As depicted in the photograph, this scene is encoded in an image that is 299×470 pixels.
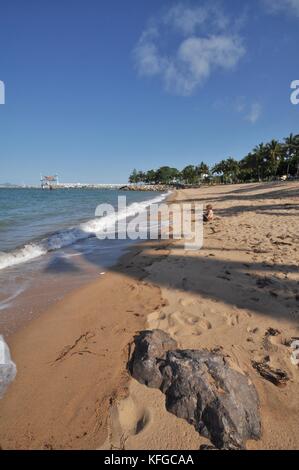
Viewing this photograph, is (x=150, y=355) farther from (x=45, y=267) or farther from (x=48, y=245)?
(x=48, y=245)

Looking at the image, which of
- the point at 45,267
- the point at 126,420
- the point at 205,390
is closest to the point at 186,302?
the point at 205,390

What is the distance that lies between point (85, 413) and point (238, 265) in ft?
13.1

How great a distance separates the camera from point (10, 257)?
258 inches

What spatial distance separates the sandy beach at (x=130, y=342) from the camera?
6.25 ft

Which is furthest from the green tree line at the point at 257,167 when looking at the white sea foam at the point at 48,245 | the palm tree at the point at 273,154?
the white sea foam at the point at 48,245

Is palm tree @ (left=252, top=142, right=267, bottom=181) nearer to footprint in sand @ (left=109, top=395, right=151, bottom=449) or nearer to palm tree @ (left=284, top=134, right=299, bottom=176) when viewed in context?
palm tree @ (left=284, top=134, right=299, bottom=176)

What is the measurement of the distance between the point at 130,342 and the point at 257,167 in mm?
75862

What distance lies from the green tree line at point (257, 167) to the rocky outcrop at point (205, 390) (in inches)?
2780

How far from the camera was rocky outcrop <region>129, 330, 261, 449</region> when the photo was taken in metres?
1.85

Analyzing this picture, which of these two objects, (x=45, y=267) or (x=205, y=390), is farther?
(x=45, y=267)

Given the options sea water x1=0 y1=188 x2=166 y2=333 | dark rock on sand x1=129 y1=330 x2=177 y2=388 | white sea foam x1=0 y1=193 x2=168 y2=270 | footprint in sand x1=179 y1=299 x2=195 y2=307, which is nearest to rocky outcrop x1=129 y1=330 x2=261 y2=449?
dark rock on sand x1=129 y1=330 x2=177 y2=388

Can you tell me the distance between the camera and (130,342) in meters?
2.90

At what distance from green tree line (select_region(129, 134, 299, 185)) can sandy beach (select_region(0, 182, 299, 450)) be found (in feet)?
224
